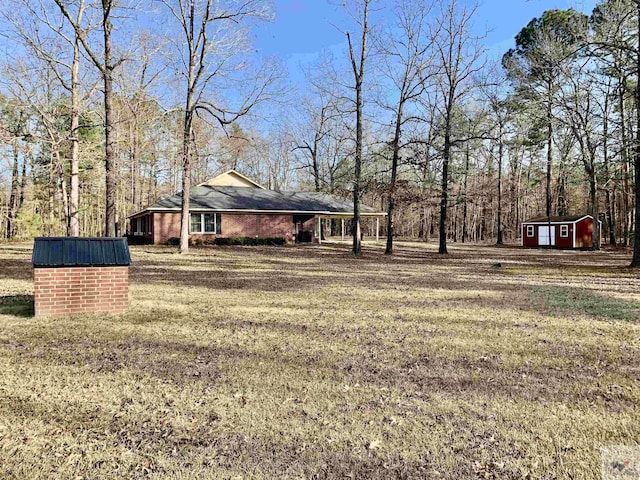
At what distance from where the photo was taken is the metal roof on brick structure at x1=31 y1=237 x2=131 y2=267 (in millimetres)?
6152

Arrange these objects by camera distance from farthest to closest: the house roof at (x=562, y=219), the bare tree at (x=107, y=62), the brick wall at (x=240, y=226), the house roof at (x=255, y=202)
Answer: the house roof at (x=562, y=219) → the house roof at (x=255, y=202) → the brick wall at (x=240, y=226) → the bare tree at (x=107, y=62)

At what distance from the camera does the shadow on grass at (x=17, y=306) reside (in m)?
6.44

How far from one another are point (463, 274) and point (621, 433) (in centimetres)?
1017

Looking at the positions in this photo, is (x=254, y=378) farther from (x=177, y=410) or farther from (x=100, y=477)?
(x=100, y=477)

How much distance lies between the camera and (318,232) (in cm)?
3016

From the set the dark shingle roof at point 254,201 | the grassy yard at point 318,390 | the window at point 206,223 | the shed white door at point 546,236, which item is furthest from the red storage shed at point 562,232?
the grassy yard at point 318,390

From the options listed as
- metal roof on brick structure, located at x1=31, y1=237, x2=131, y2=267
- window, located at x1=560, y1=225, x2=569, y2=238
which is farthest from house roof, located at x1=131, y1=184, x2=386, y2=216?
metal roof on brick structure, located at x1=31, y1=237, x2=131, y2=267

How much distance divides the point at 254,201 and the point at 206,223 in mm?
3627


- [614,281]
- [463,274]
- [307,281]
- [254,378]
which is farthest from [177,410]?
[614,281]

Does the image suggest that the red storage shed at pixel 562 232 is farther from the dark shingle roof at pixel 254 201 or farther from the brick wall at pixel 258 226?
the brick wall at pixel 258 226

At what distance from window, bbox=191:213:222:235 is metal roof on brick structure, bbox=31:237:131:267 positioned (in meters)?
19.2

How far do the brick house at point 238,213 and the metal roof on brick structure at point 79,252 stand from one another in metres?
18.3

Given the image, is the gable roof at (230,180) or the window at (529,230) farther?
the window at (529,230)

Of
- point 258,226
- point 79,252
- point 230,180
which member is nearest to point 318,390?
point 79,252
